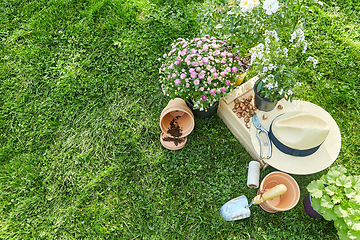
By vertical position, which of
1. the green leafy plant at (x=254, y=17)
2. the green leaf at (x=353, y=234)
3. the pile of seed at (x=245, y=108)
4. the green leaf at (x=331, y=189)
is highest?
the green leafy plant at (x=254, y=17)

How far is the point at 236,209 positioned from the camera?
2961 mm

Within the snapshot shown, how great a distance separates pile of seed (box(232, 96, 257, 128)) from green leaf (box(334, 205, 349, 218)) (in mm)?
1220

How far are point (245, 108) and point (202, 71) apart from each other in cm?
81

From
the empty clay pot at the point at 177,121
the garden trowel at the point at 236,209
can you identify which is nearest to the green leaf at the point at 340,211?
the garden trowel at the point at 236,209

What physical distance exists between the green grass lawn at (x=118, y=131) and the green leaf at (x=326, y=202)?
554 mm

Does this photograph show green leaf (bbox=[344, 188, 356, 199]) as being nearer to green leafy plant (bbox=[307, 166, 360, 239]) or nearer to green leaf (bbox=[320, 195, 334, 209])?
green leafy plant (bbox=[307, 166, 360, 239])

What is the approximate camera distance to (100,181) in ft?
10.9

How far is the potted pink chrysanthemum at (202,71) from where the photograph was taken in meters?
2.73

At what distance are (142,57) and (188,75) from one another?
141cm

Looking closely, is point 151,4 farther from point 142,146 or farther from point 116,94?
point 142,146

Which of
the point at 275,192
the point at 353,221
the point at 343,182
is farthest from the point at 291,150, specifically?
the point at 353,221

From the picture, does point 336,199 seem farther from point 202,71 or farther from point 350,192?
point 202,71

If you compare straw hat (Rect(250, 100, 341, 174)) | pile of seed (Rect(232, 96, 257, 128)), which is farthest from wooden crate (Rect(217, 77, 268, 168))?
straw hat (Rect(250, 100, 341, 174))

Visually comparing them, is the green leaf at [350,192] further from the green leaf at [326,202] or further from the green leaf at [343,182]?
the green leaf at [326,202]
